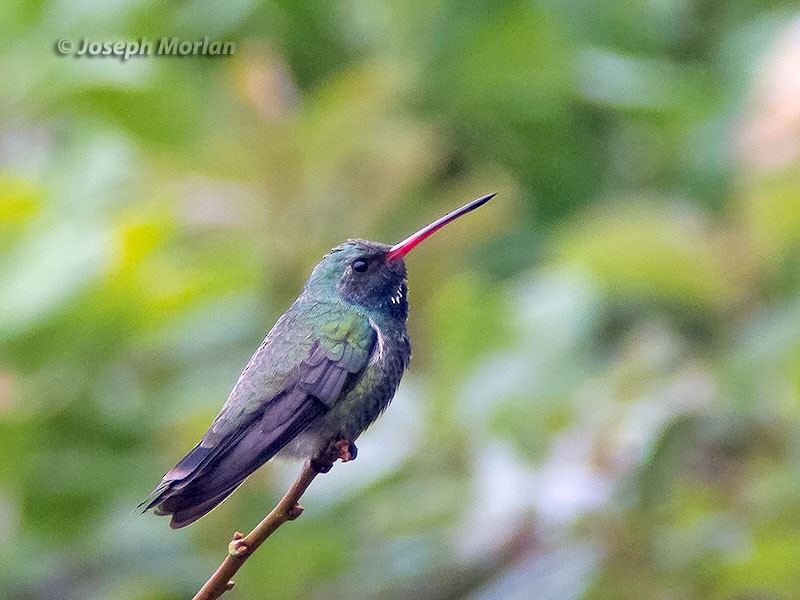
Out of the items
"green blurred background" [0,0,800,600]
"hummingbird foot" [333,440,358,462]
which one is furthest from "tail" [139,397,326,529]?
"green blurred background" [0,0,800,600]

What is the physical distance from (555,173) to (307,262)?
1.45 meters

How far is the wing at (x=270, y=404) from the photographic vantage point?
182 centimetres

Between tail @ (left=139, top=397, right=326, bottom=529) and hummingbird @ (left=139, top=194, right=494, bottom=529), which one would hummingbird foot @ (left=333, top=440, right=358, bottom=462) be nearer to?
hummingbird @ (left=139, top=194, right=494, bottom=529)

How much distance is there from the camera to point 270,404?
2127 mm

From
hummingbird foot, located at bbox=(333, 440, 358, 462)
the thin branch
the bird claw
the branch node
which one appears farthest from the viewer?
hummingbird foot, located at bbox=(333, 440, 358, 462)

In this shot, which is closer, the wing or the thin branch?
the thin branch

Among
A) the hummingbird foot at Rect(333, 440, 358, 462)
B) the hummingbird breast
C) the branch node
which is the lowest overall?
the branch node

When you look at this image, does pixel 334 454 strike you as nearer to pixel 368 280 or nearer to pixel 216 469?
pixel 216 469

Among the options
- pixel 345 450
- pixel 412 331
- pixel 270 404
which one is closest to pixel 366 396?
pixel 345 450

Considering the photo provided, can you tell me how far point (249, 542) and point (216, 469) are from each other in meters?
0.15

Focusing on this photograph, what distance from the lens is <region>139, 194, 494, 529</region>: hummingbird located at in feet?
6.06

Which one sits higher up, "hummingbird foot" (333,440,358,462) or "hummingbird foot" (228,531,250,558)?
"hummingbird foot" (333,440,358,462)

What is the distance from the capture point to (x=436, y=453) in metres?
3.66

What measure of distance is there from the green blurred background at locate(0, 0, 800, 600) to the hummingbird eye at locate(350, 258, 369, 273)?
74 centimetres
